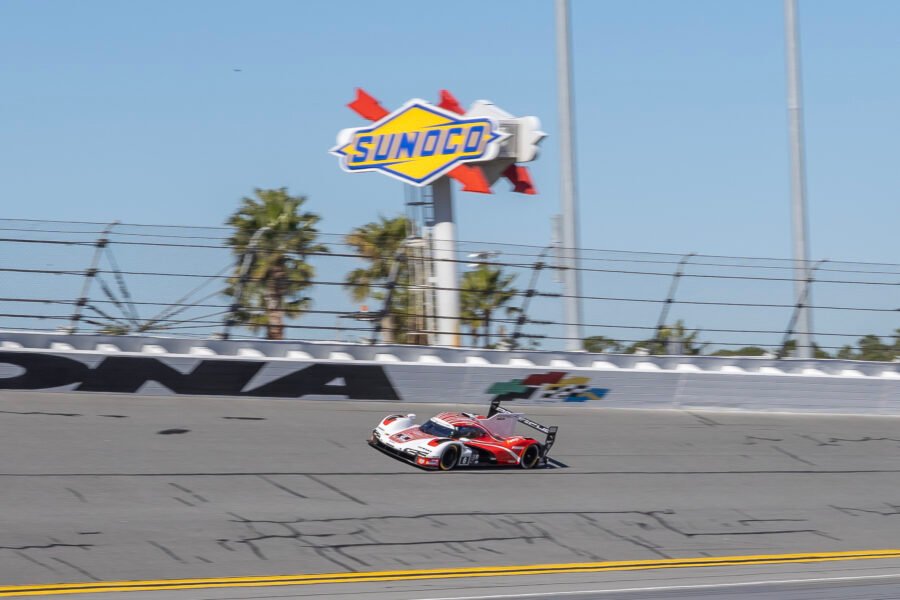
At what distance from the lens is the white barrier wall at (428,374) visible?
56.1 feet

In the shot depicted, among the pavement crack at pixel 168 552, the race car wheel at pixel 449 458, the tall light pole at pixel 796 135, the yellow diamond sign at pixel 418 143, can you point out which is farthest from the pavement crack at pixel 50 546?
the tall light pole at pixel 796 135

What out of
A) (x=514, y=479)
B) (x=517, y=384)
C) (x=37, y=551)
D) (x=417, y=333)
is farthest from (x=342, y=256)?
(x=37, y=551)

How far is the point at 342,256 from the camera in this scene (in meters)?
18.5

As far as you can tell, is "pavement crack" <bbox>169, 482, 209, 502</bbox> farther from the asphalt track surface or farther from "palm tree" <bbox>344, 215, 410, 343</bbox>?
"palm tree" <bbox>344, 215, 410, 343</bbox>

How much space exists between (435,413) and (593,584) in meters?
7.63

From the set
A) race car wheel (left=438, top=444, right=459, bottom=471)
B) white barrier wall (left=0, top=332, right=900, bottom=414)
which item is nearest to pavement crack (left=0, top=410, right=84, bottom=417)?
white barrier wall (left=0, top=332, right=900, bottom=414)

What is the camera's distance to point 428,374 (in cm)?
1905

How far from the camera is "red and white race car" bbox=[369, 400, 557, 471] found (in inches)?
588

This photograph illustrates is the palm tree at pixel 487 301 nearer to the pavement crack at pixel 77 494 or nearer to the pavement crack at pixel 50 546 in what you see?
the pavement crack at pixel 77 494

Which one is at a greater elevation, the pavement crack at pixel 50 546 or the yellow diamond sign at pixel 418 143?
the yellow diamond sign at pixel 418 143

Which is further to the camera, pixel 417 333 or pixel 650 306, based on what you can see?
pixel 650 306

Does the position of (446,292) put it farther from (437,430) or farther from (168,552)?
(168,552)

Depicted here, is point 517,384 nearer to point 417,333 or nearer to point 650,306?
point 417,333

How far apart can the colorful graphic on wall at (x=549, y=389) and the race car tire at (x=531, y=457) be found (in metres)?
3.59
